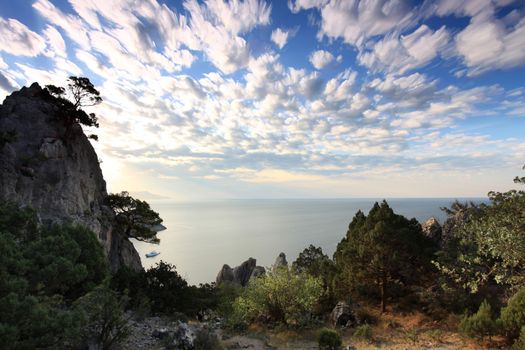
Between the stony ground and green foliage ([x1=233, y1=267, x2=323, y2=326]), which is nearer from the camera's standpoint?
the stony ground

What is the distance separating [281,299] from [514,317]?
44.7 feet

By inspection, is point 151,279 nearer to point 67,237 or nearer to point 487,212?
point 67,237

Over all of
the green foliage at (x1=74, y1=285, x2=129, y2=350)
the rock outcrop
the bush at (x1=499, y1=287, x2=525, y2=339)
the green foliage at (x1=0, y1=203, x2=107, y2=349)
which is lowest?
the rock outcrop

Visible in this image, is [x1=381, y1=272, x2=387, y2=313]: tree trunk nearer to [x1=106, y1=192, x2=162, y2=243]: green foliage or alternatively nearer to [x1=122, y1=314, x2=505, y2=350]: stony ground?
[x1=122, y1=314, x2=505, y2=350]: stony ground

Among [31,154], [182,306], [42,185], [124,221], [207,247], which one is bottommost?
[207,247]

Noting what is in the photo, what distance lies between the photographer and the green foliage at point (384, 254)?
23.8 metres

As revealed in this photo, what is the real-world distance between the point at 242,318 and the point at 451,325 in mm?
15069

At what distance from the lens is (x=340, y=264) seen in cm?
2859

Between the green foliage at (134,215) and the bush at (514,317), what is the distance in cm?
3524

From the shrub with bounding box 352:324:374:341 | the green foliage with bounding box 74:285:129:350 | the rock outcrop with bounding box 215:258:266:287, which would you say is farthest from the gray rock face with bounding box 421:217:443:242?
the rock outcrop with bounding box 215:258:266:287

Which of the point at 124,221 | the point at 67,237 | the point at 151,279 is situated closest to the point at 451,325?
the point at 151,279

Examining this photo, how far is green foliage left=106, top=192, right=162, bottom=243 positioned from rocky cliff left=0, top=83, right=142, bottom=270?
1.23 metres

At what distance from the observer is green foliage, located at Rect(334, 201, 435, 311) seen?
23.8m

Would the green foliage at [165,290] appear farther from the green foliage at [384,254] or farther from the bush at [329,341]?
the green foliage at [384,254]
